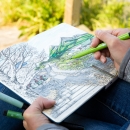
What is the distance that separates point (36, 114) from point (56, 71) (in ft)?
0.66

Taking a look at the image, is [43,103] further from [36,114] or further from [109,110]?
[109,110]

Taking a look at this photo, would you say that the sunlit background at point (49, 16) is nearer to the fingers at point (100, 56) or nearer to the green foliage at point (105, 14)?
the green foliage at point (105, 14)

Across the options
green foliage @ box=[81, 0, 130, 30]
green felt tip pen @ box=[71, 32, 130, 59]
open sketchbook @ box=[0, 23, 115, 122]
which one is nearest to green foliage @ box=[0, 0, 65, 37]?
green foliage @ box=[81, 0, 130, 30]

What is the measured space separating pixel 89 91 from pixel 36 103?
16 cm

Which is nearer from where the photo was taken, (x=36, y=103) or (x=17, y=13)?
(x=36, y=103)

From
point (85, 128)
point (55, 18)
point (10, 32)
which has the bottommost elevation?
point (10, 32)

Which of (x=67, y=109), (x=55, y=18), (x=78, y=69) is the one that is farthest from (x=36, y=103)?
(x=55, y=18)

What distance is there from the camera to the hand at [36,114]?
2.04ft

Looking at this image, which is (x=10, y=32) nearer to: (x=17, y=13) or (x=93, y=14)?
(x=17, y=13)

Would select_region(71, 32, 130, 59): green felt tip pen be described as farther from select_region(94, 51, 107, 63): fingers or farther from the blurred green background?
the blurred green background

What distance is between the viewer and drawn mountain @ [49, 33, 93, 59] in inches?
34.1

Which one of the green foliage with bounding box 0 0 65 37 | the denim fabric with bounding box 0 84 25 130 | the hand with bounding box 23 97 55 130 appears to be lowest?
the green foliage with bounding box 0 0 65 37

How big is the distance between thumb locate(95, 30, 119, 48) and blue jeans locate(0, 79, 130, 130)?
0.41ft

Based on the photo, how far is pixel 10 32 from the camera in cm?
214
